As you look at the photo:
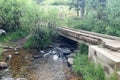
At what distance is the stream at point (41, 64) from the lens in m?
8.45

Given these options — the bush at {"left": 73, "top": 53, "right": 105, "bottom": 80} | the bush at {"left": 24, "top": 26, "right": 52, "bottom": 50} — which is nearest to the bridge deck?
the bush at {"left": 73, "top": 53, "right": 105, "bottom": 80}

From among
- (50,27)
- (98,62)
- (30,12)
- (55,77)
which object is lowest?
(55,77)

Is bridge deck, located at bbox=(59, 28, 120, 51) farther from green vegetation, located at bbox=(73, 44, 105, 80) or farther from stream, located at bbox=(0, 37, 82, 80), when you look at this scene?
stream, located at bbox=(0, 37, 82, 80)

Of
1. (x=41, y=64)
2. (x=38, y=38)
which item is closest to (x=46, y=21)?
(x=38, y=38)

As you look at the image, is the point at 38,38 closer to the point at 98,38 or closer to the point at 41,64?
the point at 41,64

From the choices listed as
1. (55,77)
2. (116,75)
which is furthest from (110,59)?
(55,77)

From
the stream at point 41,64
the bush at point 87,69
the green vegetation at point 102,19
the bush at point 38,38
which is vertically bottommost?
the stream at point 41,64

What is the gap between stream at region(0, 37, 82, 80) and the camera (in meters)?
8.45

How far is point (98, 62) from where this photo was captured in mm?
7539

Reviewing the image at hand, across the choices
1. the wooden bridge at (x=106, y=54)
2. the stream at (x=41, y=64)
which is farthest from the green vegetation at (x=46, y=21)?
the wooden bridge at (x=106, y=54)

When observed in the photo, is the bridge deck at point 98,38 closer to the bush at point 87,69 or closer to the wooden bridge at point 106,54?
the wooden bridge at point 106,54

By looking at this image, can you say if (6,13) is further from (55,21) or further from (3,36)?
(55,21)

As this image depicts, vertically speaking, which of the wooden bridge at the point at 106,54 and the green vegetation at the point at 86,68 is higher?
the wooden bridge at the point at 106,54

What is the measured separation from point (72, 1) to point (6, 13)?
6.69 m
